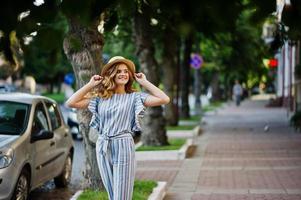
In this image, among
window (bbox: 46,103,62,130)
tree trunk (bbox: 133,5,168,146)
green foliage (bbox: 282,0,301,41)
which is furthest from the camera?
tree trunk (bbox: 133,5,168,146)

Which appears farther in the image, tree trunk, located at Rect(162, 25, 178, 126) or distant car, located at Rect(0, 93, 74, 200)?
tree trunk, located at Rect(162, 25, 178, 126)

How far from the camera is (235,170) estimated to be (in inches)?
489

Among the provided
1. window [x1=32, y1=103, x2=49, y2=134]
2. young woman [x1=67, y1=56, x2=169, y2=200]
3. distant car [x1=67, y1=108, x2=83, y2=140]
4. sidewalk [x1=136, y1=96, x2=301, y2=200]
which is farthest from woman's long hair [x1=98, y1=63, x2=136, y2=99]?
distant car [x1=67, y1=108, x2=83, y2=140]

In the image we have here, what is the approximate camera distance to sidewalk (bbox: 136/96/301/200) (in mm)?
9781

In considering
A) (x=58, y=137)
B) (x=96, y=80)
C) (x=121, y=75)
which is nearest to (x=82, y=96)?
(x=96, y=80)

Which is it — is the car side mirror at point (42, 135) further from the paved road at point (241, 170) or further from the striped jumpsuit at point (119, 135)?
the striped jumpsuit at point (119, 135)

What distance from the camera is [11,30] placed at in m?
2.52

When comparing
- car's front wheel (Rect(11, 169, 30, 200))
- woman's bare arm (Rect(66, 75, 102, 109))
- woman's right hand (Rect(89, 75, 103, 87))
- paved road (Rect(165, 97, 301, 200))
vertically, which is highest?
woman's right hand (Rect(89, 75, 103, 87))

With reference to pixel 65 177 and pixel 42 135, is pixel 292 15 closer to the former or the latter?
pixel 42 135

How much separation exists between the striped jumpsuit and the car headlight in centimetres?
206

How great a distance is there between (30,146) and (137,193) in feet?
4.93

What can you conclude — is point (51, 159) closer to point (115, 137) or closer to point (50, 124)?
point (50, 124)

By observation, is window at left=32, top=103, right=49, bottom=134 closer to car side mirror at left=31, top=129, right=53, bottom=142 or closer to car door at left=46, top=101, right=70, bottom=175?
car side mirror at left=31, top=129, right=53, bottom=142

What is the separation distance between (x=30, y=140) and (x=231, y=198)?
9.31 feet
